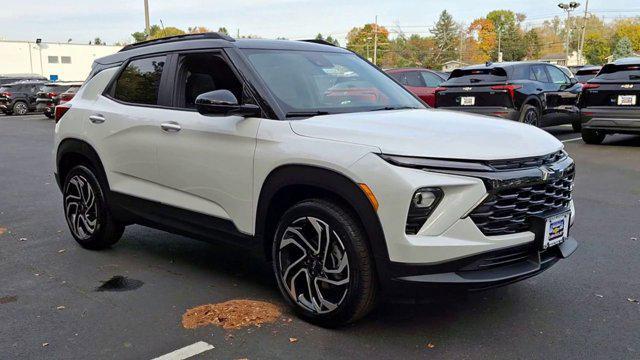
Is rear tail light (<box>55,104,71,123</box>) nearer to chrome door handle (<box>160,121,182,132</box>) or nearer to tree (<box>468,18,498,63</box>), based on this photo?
chrome door handle (<box>160,121,182,132</box>)

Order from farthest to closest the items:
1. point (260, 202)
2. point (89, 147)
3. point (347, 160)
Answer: point (89, 147) < point (260, 202) < point (347, 160)

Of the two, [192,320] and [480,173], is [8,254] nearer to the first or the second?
[192,320]

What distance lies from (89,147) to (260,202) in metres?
2.19

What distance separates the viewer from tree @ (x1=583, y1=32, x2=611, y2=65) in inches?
3878

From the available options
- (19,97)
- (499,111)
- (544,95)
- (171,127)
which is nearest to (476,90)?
(499,111)

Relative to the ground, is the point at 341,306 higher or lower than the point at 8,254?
higher

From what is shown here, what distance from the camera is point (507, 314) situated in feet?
12.8

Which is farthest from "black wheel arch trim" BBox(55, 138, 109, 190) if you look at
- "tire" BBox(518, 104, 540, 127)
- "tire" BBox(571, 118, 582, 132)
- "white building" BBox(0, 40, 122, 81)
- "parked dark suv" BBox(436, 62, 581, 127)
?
"white building" BBox(0, 40, 122, 81)

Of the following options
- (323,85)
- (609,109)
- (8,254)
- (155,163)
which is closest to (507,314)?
(323,85)

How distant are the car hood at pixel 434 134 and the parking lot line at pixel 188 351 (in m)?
1.36

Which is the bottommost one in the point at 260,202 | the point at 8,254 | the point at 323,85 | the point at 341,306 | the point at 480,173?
the point at 8,254

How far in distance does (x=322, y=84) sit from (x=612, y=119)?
383 inches

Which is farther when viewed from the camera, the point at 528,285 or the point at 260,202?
the point at 528,285

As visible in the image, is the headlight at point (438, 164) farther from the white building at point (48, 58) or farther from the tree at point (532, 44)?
the tree at point (532, 44)
